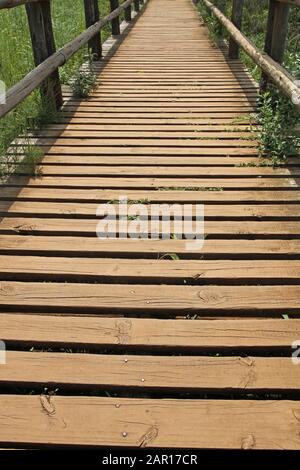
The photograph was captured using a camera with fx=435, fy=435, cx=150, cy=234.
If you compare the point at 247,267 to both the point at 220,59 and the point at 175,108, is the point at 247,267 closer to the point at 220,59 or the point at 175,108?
the point at 175,108

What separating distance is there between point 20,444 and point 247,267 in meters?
1.53

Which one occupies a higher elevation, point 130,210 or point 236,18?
point 236,18

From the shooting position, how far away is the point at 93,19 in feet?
22.4

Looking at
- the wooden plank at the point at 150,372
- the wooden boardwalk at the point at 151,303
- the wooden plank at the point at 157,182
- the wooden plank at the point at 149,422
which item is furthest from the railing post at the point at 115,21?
the wooden plank at the point at 149,422

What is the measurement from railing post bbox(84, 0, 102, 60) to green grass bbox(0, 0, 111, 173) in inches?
8.1

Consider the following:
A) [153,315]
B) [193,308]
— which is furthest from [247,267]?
[153,315]

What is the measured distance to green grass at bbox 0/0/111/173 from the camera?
446 centimetres

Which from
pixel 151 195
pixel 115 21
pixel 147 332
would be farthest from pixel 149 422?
pixel 115 21

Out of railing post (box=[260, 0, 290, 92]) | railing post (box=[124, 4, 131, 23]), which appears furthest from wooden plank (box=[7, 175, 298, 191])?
railing post (box=[124, 4, 131, 23])

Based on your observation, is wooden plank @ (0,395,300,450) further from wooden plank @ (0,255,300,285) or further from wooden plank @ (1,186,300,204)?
wooden plank @ (1,186,300,204)

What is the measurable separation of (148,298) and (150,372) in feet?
1.62

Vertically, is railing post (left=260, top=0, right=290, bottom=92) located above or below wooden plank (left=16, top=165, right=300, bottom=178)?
above

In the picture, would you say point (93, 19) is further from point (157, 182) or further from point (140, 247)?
point (140, 247)

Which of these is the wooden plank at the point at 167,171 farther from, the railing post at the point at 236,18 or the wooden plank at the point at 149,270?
the railing post at the point at 236,18
